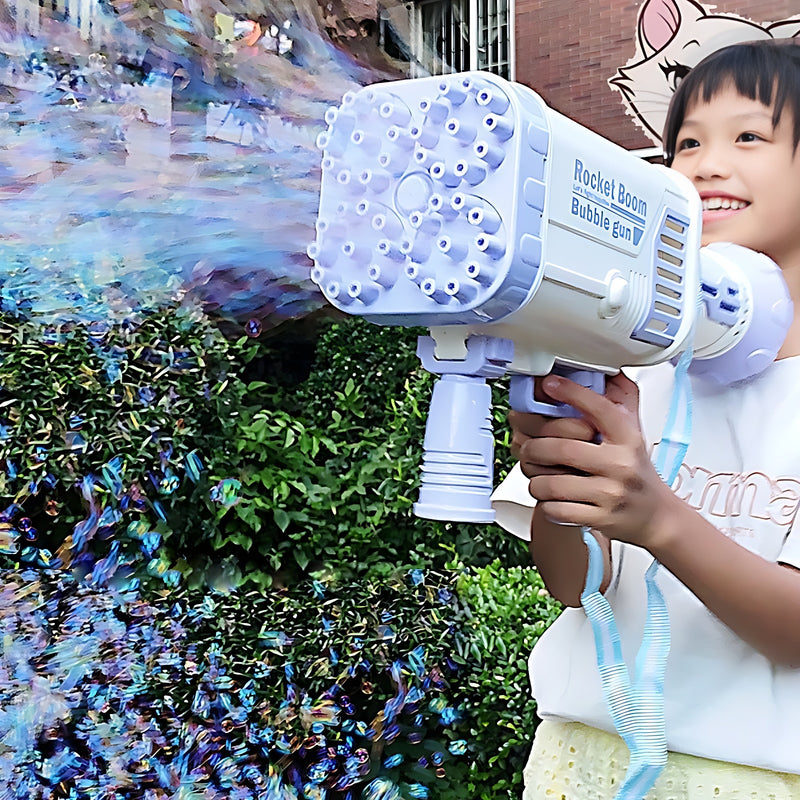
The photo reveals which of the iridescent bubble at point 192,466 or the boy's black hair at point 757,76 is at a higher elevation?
the boy's black hair at point 757,76

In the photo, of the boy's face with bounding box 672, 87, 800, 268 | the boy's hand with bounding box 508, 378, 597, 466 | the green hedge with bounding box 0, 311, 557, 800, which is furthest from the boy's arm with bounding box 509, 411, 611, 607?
the green hedge with bounding box 0, 311, 557, 800

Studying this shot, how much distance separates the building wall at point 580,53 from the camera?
1.95 m

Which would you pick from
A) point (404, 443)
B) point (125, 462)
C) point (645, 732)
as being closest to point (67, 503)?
point (125, 462)

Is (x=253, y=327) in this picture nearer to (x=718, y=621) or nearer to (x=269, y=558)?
(x=269, y=558)

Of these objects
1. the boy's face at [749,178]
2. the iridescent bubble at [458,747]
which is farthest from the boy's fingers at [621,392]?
the iridescent bubble at [458,747]

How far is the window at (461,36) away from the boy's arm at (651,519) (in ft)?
4.55

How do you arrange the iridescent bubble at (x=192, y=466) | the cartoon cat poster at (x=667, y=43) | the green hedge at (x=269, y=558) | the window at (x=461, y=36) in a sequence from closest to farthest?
1. the green hedge at (x=269, y=558)
2. the iridescent bubble at (x=192, y=466)
3. the cartoon cat poster at (x=667, y=43)
4. the window at (x=461, y=36)

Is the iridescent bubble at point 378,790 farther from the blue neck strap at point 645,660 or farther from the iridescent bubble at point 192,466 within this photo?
the blue neck strap at point 645,660

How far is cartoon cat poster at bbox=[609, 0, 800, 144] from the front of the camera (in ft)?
5.91

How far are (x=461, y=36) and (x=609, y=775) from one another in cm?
152

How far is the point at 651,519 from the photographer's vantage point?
0.66 meters

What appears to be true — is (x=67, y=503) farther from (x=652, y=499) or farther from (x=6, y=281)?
(x=652, y=499)

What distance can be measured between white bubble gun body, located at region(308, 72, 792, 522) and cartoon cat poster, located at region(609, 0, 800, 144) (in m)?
1.22

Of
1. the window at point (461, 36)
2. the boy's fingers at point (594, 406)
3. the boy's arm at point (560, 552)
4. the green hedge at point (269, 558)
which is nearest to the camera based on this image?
the boy's fingers at point (594, 406)
